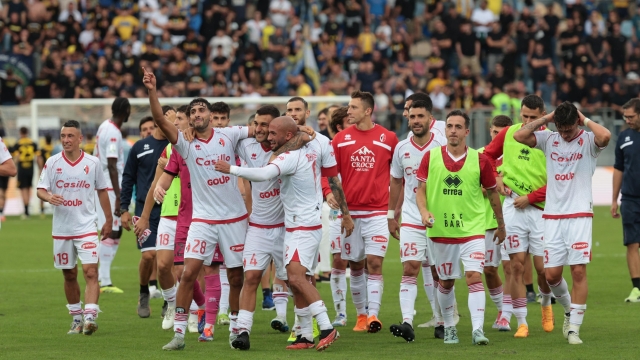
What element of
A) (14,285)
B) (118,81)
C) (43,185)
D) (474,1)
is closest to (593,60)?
(474,1)

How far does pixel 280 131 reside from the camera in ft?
35.4

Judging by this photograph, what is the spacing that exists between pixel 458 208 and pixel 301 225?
1.63 m

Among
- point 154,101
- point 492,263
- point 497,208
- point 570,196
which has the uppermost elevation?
point 154,101

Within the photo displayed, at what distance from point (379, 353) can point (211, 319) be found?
200 centimetres

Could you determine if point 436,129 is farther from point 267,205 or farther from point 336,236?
point 267,205

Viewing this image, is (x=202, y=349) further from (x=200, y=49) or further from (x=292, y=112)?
(x=200, y=49)

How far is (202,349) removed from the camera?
35.9ft

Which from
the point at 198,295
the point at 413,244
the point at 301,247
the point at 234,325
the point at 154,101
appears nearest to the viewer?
the point at 154,101

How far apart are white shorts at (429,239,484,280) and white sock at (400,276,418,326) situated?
53 cm

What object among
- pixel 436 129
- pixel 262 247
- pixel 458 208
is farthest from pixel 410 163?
pixel 262 247

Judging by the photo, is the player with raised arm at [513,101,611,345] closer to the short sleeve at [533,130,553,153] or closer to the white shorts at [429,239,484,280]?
the short sleeve at [533,130,553,153]

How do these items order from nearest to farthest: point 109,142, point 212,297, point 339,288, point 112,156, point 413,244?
point 212,297 → point 413,244 → point 339,288 → point 112,156 → point 109,142

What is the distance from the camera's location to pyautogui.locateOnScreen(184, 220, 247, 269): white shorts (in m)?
11.1

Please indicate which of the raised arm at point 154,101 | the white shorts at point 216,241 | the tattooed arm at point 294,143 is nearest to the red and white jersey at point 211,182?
the white shorts at point 216,241
